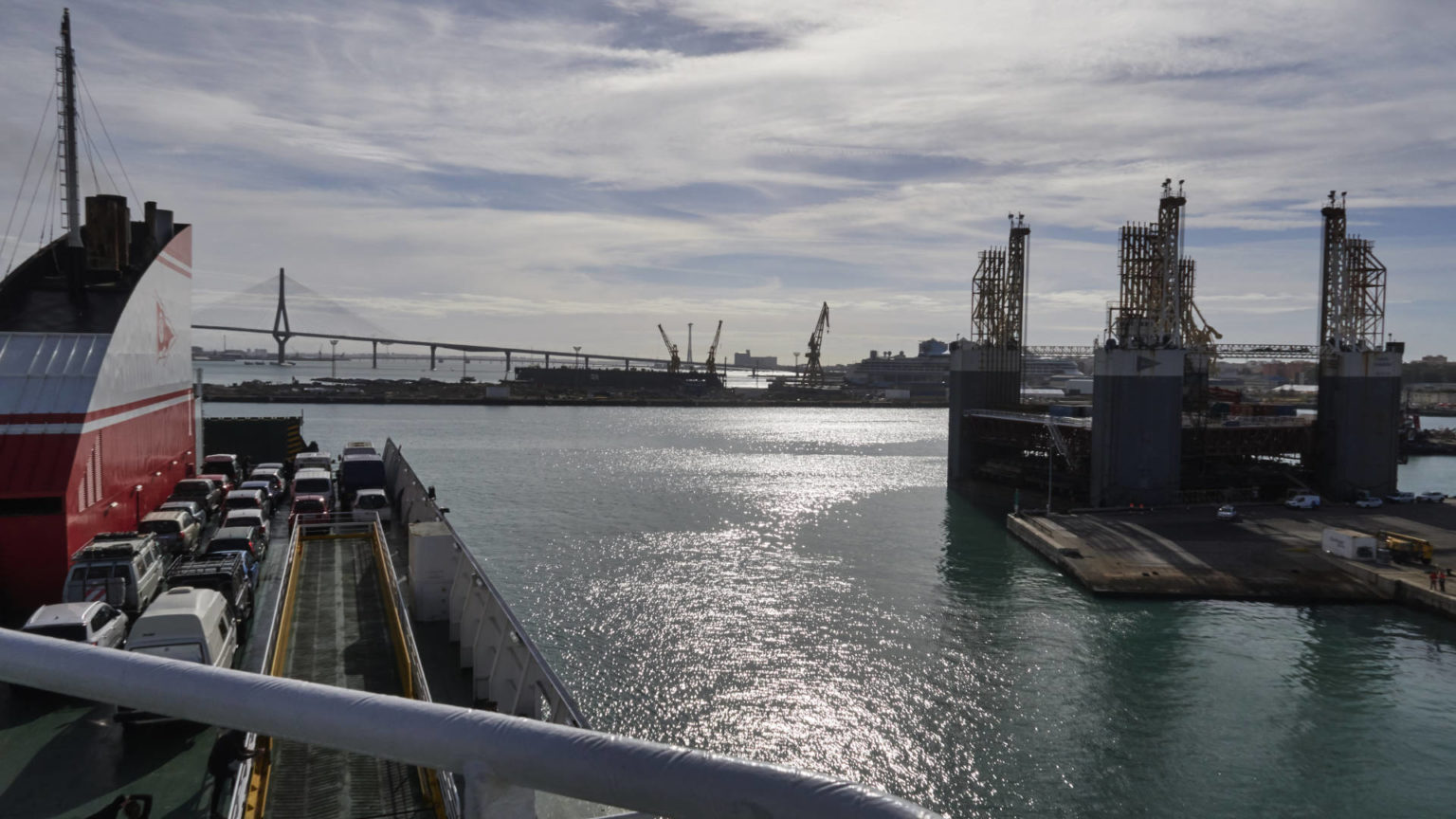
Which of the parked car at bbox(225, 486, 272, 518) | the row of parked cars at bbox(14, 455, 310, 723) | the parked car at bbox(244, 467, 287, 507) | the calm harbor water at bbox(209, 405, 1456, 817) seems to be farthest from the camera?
the parked car at bbox(244, 467, 287, 507)

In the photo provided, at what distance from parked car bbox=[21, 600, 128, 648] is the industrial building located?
32.0m

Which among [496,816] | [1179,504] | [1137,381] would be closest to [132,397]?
[496,816]

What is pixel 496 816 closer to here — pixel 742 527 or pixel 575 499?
pixel 742 527

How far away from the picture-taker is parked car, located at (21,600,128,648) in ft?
32.2

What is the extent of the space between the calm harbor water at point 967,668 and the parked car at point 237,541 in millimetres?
6031

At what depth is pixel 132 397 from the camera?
17641 mm

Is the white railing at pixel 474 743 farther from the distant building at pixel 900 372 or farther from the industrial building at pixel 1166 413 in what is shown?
the distant building at pixel 900 372

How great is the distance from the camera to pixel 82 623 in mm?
9945

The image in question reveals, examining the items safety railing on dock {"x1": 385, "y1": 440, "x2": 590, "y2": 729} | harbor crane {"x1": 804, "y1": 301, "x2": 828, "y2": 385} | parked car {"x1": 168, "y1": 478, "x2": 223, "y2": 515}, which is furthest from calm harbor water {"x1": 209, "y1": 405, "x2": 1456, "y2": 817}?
harbor crane {"x1": 804, "y1": 301, "x2": 828, "y2": 385}

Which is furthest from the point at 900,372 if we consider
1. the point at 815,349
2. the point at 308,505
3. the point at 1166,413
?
the point at 308,505

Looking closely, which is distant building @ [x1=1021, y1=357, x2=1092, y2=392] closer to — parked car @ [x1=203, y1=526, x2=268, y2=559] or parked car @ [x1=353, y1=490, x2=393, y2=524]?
parked car @ [x1=353, y1=490, x2=393, y2=524]

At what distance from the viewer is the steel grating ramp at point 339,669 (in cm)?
776

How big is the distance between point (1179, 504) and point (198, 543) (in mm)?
32618

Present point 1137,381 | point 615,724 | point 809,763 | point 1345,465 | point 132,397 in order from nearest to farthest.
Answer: point 809,763 → point 615,724 → point 132,397 → point 1137,381 → point 1345,465
